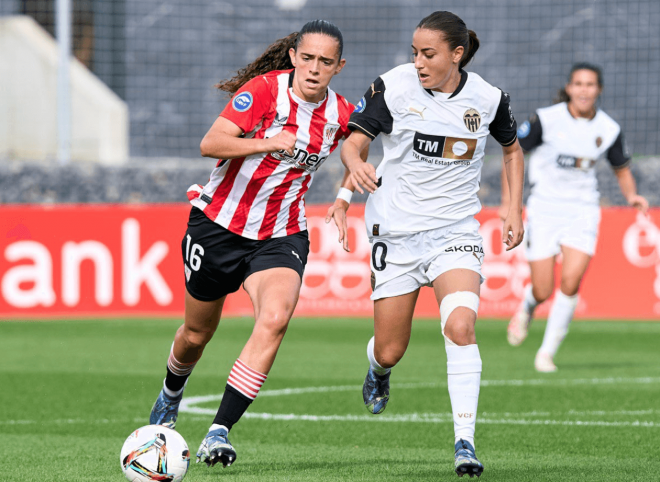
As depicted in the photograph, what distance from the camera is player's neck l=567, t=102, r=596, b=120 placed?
9805mm

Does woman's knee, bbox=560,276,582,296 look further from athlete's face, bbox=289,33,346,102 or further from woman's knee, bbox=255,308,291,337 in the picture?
woman's knee, bbox=255,308,291,337

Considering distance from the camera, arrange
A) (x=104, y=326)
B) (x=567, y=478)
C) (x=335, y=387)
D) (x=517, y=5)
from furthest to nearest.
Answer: (x=517, y=5) → (x=104, y=326) → (x=335, y=387) → (x=567, y=478)

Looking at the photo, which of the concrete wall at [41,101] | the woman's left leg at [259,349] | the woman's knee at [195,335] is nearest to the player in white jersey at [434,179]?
the woman's left leg at [259,349]

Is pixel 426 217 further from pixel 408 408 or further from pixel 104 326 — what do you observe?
pixel 104 326

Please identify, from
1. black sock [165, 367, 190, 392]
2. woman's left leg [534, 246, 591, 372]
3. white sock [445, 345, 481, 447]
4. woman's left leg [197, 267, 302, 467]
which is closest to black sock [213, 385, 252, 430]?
woman's left leg [197, 267, 302, 467]

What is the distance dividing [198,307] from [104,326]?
8818mm

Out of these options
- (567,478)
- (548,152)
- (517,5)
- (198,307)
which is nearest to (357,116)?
(198,307)

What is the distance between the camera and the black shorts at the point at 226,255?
579 centimetres

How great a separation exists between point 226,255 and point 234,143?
648 millimetres

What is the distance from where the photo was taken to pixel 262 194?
581cm

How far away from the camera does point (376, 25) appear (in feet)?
82.6

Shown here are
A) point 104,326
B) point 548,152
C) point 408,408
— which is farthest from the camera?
point 104,326

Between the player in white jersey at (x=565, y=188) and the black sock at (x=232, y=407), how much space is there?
479 centimetres

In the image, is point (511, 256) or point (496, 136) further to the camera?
point (511, 256)
